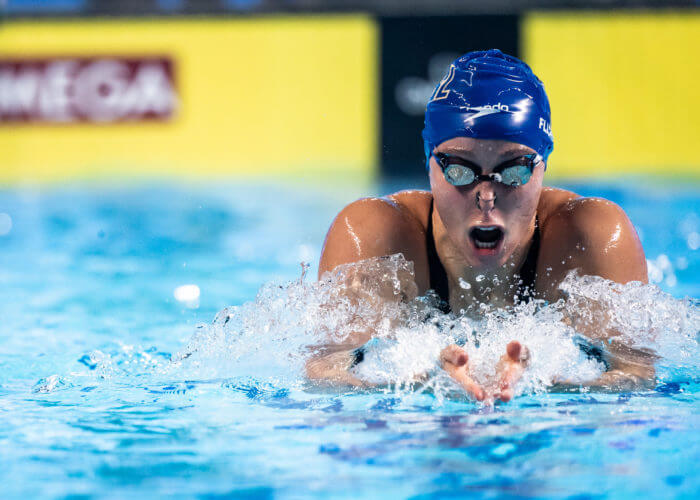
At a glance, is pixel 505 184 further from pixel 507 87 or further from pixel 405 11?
pixel 405 11

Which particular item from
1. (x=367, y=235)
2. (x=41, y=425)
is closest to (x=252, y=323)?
(x=367, y=235)

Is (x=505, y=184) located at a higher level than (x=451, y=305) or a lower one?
higher

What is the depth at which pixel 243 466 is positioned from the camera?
6.66 ft

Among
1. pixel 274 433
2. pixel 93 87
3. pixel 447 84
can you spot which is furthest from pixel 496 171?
pixel 93 87

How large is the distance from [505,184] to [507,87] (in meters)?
0.32

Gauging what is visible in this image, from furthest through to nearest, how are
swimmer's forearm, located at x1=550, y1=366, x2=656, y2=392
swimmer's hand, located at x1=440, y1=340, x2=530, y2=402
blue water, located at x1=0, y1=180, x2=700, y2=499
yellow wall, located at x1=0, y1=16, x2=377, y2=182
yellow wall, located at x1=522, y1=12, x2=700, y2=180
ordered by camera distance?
yellow wall, located at x1=0, y1=16, x2=377, y2=182, yellow wall, located at x1=522, y1=12, x2=700, y2=180, swimmer's forearm, located at x1=550, y1=366, x2=656, y2=392, swimmer's hand, located at x1=440, y1=340, x2=530, y2=402, blue water, located at x1=0, y1=180, x2=700, y2=499

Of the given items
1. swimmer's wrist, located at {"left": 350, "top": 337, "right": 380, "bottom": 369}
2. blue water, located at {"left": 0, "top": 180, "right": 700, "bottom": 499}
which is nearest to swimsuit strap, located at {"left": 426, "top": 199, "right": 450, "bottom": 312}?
swimmer's wrist, located at {"left": 350, "top": 337, "right": 380, "bottom": 369}

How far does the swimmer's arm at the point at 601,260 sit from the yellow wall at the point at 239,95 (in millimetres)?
7098

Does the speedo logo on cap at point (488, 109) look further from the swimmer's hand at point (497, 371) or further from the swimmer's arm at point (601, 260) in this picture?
the swimmer's hand at point (497, 371)

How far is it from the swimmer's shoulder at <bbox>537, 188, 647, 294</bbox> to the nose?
1.08 ft

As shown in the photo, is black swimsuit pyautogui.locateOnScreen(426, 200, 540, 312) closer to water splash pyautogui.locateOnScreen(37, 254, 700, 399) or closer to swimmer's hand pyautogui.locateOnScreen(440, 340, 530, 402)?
water splash pyautogui.locateOnScreen(37, 254, 700, 399)

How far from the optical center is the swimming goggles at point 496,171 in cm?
248

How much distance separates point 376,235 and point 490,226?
38 centimetres

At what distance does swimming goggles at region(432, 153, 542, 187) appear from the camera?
2480 mm
